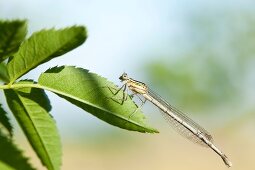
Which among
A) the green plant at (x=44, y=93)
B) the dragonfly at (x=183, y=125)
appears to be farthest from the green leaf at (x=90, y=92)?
the dragonfly at (x=183, y=125)

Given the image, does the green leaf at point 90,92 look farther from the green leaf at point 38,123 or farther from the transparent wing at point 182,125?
the transparent wing at point 182,125

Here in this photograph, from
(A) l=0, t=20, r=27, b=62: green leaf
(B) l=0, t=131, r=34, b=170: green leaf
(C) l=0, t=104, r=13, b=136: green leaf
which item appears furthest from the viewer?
(C) l=0, t=104, r=13, b=136: green leaf

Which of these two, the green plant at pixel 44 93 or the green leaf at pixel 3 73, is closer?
the green plant at pixel 44 93

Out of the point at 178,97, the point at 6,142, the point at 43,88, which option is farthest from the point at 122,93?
the point at 178,97

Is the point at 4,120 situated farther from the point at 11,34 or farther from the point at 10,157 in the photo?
the point at 11,34

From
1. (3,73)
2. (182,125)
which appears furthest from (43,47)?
(182,125)

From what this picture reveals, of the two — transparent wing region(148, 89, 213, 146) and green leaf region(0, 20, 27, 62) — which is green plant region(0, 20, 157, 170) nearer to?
green leaf region(0, 20, 27, 62)

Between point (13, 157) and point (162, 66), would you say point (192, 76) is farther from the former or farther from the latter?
point (13, 157)

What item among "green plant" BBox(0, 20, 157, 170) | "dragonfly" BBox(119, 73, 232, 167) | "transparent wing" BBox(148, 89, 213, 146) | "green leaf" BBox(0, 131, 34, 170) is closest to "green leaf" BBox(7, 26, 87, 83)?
"green plant" BBox(0, 20, 157, 170)
